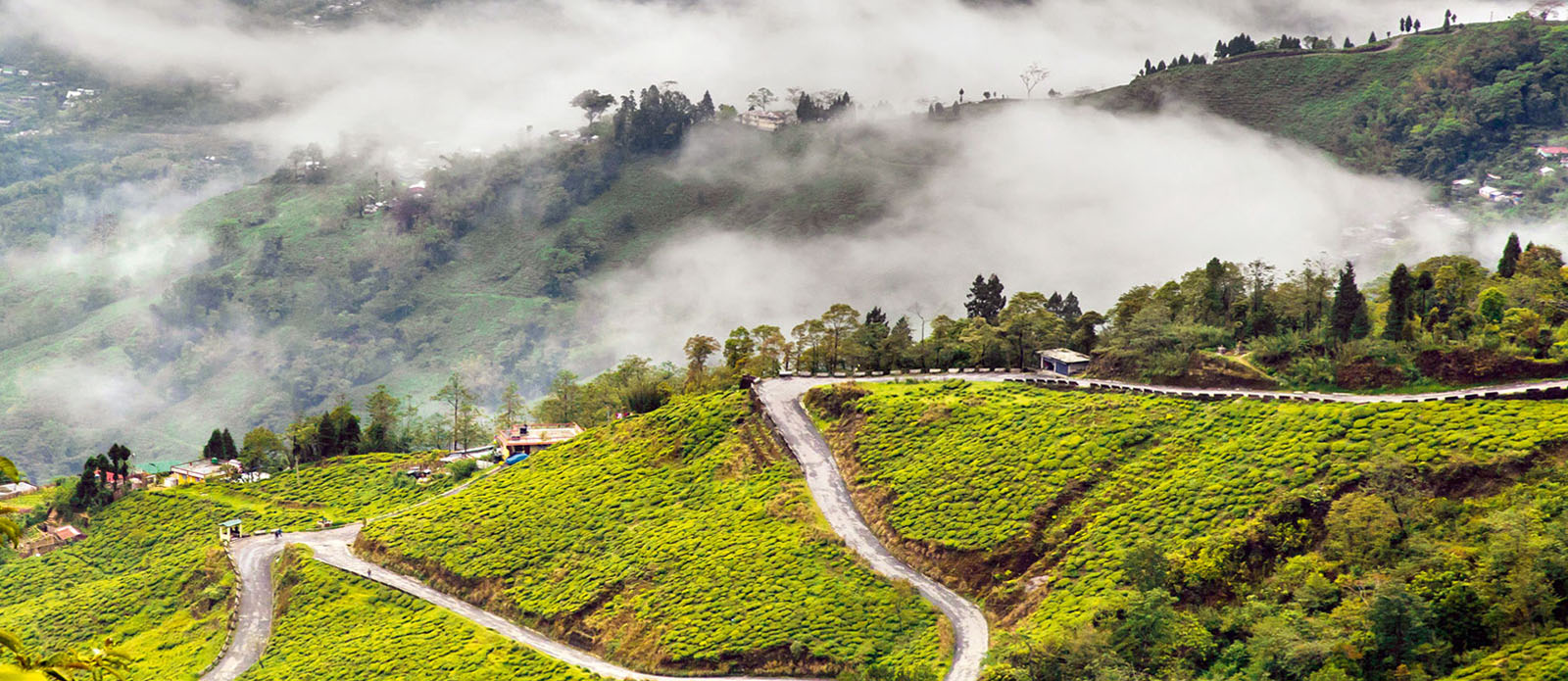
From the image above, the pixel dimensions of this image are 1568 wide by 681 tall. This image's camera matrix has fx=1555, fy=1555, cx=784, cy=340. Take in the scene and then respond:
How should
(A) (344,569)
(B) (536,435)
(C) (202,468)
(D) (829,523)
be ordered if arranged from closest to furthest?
(D) (829,523) < (A) (344,569) < (B) (536,435) < (C) (202,468)

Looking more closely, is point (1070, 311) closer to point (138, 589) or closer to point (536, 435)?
point (536, 435)

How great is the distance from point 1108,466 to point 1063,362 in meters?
Result: 17.6

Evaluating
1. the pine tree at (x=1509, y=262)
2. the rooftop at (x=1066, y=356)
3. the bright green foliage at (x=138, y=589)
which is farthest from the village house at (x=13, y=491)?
the pine tree at (x=1509, y=262)

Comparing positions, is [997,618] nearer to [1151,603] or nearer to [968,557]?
[968,557]

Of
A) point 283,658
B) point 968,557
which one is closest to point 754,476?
point 968,557

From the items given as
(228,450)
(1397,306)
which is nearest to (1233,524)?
(1397,306)

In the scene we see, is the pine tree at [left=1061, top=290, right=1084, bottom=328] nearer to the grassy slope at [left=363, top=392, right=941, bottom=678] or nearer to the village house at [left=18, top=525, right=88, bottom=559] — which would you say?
the grassy slope at [left=363, top=392, right=941, bottom=678]

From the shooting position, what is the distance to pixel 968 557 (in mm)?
73250

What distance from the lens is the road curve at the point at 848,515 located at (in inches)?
2645

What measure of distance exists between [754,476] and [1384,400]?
3310 centimetres

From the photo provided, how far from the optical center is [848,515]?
80.8 m

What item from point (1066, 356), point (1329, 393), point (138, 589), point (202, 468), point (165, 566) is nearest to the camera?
point (1329, 393)

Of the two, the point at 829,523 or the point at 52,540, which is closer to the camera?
the point at 829,523

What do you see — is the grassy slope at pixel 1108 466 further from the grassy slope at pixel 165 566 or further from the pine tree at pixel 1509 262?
the grassy slope at pixel 165 566
